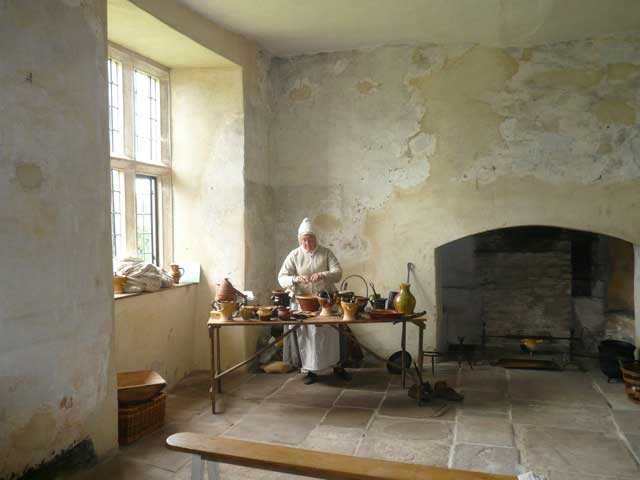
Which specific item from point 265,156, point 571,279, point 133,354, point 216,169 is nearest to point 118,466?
point 133,354

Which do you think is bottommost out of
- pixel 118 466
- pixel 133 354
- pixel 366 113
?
pixel 118 466

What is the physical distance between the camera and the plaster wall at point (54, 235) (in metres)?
2.98

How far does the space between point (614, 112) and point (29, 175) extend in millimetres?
5505

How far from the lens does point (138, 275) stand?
502cm

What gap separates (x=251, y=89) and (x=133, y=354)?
316 cm

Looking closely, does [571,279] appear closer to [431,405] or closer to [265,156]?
[431,405]

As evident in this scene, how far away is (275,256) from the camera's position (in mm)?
6656

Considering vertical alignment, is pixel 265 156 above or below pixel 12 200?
above

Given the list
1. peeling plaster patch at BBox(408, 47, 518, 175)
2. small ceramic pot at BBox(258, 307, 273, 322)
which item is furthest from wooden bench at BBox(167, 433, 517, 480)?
peeling plaster patch at BBox(408, 47, 518, 175)

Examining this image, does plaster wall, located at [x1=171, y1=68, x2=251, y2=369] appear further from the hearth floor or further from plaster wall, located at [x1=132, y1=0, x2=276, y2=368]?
the hearth floor

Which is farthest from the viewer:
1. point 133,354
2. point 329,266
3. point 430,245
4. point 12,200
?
point 430,245

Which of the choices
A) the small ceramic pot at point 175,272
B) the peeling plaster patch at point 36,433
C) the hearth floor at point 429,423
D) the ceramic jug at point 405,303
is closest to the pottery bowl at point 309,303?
the ceramic jug at point 405,303

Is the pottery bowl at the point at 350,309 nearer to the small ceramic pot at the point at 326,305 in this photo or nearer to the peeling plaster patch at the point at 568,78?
the small ceramic pot at the point at 326,305

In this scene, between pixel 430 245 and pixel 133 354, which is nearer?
pixel 133 354
